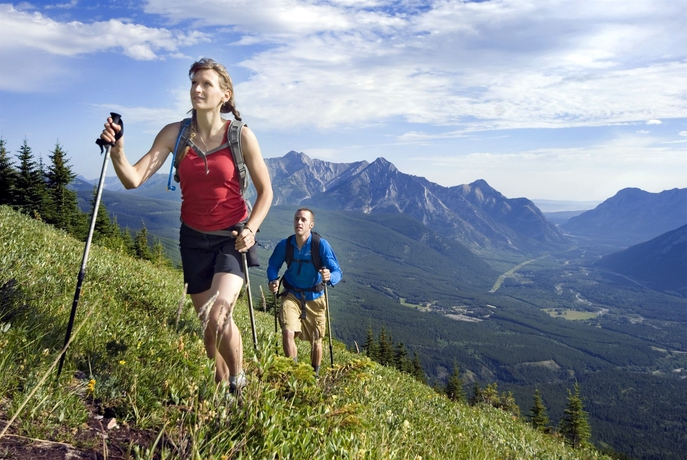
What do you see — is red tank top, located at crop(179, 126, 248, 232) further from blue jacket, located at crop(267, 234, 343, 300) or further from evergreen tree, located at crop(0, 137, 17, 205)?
evergreen tree, located at crop(0, 137, 17, 205)

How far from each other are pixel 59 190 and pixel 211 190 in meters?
42.5

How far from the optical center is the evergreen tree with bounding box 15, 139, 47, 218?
3781cm

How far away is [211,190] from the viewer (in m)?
4.11

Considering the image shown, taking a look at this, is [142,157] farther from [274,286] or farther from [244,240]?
[274,286]

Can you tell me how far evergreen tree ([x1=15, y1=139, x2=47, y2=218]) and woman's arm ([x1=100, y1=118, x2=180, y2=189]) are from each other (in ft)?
133

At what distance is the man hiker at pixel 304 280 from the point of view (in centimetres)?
769

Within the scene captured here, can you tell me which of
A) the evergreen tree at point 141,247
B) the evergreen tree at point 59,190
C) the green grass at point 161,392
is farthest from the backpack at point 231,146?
the evergreen tree at point 141,247

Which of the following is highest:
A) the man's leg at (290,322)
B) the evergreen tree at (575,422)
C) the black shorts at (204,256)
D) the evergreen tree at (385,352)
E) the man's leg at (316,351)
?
the black shorts at (204,256)

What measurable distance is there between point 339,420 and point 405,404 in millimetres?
4505

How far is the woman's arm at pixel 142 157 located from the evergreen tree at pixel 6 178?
42.1 m

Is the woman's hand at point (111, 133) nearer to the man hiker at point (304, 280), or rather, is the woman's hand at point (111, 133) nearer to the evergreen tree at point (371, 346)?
the man hiker at point (304, 280)

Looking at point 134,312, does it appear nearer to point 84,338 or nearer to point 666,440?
point 84,338

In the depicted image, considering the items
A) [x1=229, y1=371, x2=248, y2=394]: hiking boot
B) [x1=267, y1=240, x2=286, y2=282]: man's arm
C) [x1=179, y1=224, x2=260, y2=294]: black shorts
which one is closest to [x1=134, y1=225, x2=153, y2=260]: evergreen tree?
[x1=267, y1=240, x2=286, y2=282]: man's arm

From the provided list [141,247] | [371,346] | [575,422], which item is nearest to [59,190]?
[141,247]
